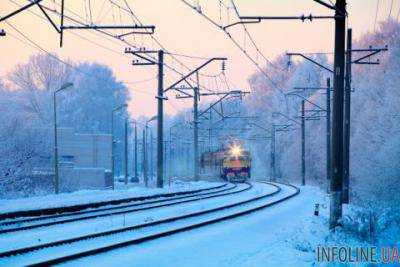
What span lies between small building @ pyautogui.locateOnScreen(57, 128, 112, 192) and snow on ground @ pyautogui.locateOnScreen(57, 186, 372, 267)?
1957 inches

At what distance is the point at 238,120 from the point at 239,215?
86767mm

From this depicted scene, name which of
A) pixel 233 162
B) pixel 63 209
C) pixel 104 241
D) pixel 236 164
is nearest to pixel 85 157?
pixel 233 162

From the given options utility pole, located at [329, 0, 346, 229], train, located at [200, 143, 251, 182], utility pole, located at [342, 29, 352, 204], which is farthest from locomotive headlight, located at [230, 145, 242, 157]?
utility pole, located at [329, 0, 346, 229]

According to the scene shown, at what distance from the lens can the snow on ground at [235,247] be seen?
11641 mm

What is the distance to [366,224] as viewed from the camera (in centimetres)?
1656

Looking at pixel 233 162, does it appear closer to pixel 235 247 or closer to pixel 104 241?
pixel 104 241

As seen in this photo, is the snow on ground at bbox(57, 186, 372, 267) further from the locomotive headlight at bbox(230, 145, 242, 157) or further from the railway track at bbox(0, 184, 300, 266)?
the locomotive headlight at bbox(230, 145, 242, 157)

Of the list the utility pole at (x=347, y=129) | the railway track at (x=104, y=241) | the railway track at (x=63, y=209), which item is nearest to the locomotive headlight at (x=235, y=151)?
the railway track at (x=63, y=209)

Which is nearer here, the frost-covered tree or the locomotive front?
the locomotive front

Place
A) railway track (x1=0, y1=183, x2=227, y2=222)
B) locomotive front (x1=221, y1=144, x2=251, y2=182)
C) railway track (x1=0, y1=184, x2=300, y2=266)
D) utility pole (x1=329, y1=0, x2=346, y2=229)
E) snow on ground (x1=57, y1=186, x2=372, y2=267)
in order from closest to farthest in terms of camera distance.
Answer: snow on ground (x1=57, y1=186, x2=372, y2=267), railway track (x1=0, y1=184, x2=300, y2=266), utility pole (x1=329, y1=0, x2=346, y2=229), railway track (x1=0, y1=183, x2=227, y2=222), locomotive front (x1=221, y1=144, x2=251, y2=182)

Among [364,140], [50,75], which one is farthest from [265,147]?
[364,140]

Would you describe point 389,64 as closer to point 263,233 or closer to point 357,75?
point 357,75

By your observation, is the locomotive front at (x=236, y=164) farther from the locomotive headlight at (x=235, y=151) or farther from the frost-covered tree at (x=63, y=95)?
the frost-covered tree at (x=63, y=95)

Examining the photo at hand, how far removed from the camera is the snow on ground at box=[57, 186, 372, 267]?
11641mm
